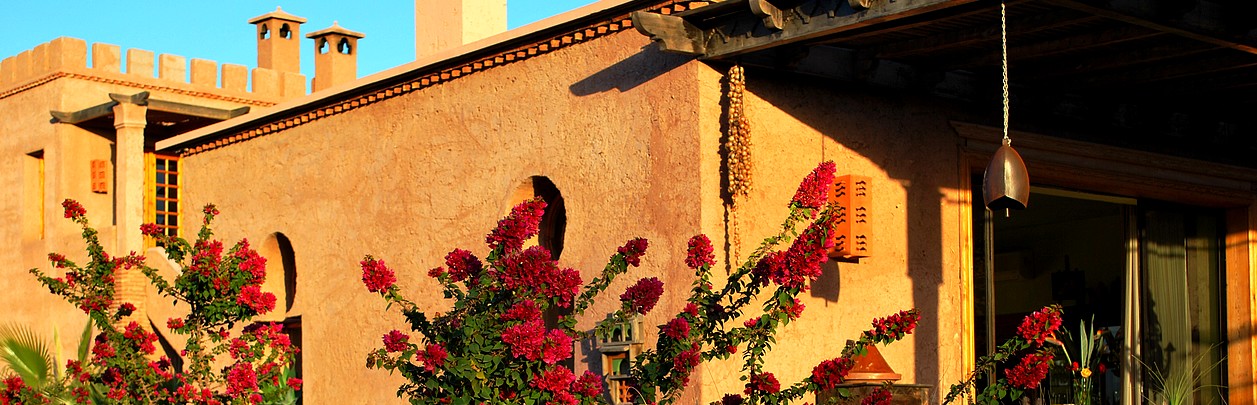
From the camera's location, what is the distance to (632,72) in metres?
10.8

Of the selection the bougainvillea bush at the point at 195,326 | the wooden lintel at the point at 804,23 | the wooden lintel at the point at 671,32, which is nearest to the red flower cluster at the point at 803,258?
the wooden lintel at the point at 804,23

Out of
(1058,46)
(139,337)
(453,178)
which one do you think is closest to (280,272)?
(453,178)

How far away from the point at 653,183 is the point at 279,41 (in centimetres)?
1243

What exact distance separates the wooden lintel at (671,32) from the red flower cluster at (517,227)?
2893 millimetres

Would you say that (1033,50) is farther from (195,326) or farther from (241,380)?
(195,326)

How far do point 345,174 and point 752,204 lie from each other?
15.1ft

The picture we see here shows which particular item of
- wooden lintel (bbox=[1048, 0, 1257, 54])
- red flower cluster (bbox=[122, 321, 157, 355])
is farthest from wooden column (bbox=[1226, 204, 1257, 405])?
red flower cluster (bbox=[122, 321, 157, 355])

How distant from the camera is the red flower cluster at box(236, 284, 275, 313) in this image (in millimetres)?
9906

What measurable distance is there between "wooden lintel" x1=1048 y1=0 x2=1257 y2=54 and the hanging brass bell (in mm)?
1125

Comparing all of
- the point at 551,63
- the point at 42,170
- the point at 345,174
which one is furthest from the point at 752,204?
the point at 42,170

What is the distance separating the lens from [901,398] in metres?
9.28

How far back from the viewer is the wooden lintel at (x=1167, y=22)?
897cm

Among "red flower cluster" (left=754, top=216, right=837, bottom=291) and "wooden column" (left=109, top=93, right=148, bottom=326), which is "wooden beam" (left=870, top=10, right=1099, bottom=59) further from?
"wooden column" (left=109, top=93, right=148, bottom=326)

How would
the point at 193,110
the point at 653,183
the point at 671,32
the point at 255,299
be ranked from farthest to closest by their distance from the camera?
the point at 193,110 < the point at 653,183 < the point at 671,32 < the point at 255,299
